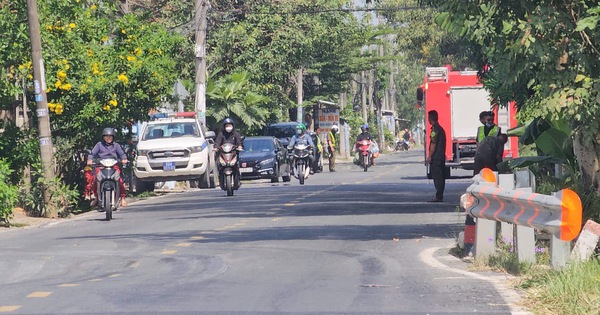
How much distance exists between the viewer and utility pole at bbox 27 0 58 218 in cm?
2522

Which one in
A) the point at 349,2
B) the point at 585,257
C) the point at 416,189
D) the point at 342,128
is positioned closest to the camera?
the point at 585,257

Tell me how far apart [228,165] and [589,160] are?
1465cm

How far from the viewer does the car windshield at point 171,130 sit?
3331cm

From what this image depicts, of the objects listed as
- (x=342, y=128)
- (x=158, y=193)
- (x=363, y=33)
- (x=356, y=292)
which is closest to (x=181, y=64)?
(x=158, y=193)

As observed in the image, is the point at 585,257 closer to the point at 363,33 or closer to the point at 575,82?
the point at 575,82

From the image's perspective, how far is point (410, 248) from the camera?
1577 centimetres

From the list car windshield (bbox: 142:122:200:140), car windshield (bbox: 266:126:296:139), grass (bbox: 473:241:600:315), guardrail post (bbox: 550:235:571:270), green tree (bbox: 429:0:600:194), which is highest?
green tree (bbox: 429:0:600:194)

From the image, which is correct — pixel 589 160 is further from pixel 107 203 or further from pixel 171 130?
pixel 171 130

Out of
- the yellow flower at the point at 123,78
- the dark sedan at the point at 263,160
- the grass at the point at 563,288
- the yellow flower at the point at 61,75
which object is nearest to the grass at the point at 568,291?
the grass at the point at 563,288

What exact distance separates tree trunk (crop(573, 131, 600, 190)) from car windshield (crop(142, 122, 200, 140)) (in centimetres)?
→ 1847

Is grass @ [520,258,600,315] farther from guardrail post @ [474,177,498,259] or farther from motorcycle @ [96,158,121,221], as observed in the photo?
motorcycle @ [96,158,121,221]

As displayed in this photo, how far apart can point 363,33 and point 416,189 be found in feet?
113

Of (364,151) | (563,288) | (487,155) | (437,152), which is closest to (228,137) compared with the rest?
(437,152)

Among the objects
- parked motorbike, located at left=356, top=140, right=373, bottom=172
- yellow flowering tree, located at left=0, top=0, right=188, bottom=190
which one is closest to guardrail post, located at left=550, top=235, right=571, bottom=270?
yellow flowering tree, located at left=0, top=0, right=188, bottom=190
